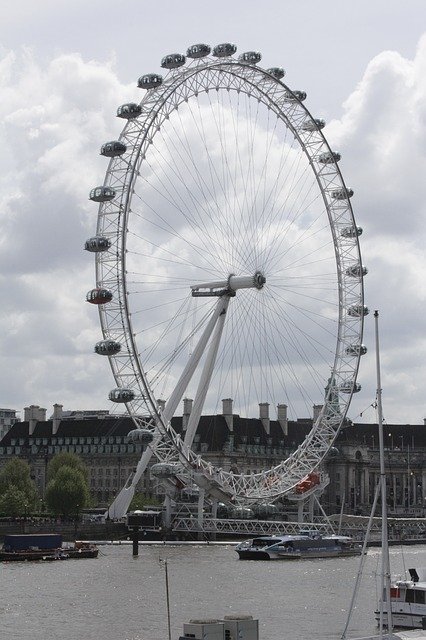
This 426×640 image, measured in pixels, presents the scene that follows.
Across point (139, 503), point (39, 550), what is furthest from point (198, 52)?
point (139, 503)

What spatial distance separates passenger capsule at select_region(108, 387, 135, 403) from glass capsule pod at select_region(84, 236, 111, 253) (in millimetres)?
7568

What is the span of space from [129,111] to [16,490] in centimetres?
4291

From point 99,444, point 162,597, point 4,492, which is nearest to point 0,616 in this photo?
point 162,597

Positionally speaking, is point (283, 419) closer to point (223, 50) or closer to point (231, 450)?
point (231, 450)

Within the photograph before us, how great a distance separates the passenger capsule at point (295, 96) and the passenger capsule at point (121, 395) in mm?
21902

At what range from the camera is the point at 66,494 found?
11175cm

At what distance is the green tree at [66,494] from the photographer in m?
112

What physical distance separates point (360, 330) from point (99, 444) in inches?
2296

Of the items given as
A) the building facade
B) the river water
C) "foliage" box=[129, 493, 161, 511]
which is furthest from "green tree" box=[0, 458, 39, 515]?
the river water

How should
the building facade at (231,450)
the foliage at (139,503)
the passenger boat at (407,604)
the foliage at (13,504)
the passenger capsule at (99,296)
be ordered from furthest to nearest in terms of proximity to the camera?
the building facade at (231,450), the foliage at (139,503), the foliage at (13,504), the passenger capsule at (99,296), the passenger boat at (407,604)

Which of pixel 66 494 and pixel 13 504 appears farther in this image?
pixel 66 494

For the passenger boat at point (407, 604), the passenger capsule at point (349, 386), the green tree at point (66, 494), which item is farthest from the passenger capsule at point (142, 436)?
the passenger boat at point (407, 604)

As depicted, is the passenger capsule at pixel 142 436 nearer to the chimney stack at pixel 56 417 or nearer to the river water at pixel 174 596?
the river water at pixel 174 596

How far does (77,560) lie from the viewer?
255 ft
